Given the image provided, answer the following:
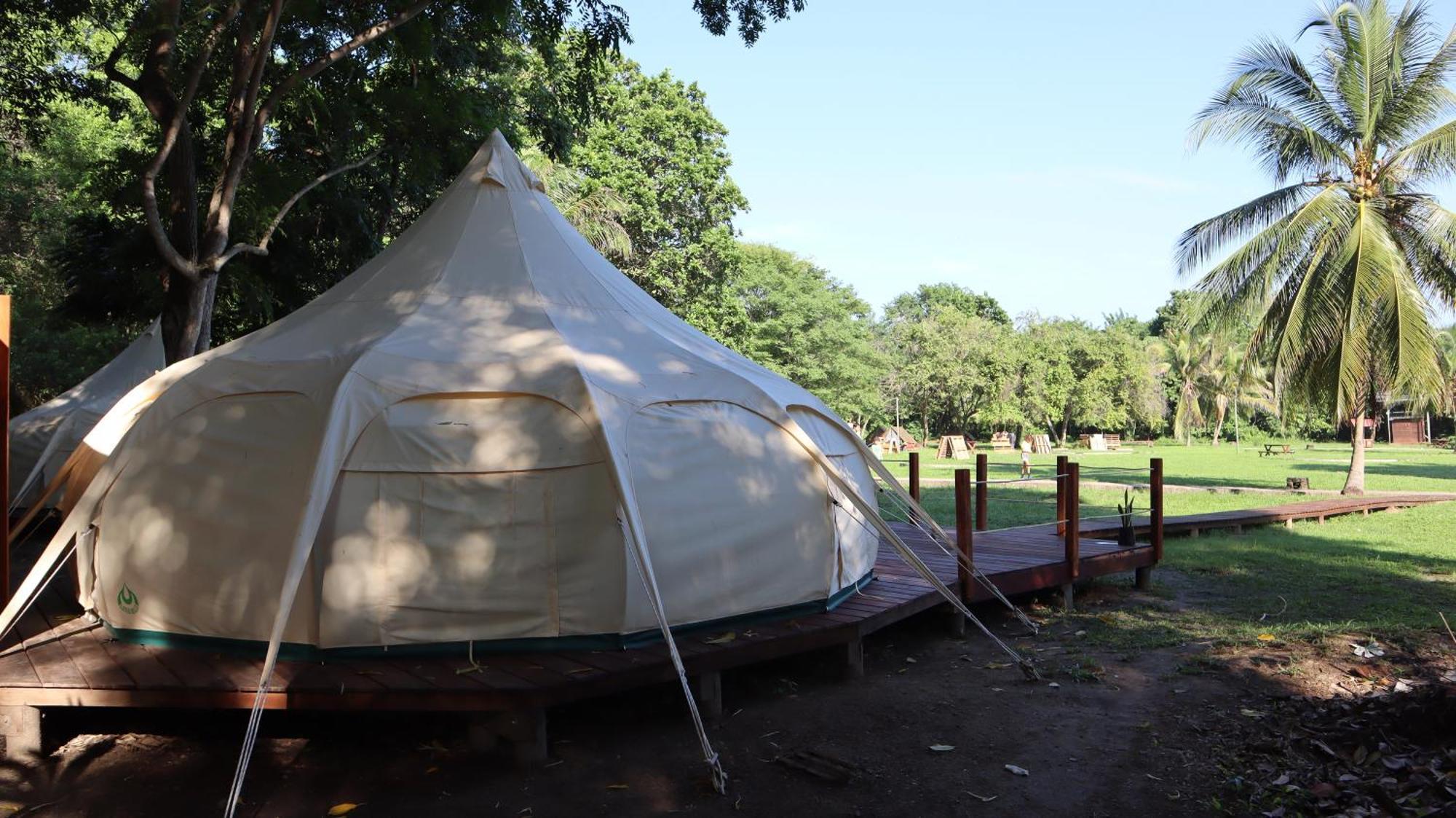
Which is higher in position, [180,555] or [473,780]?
[180,555]

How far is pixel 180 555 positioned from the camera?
616 cm

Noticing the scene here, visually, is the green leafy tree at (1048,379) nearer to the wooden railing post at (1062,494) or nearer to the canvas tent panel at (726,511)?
the wooden railing post at (1062,494)

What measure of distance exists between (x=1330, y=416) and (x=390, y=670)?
1961 cm

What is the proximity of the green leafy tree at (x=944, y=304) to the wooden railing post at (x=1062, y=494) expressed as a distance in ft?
233

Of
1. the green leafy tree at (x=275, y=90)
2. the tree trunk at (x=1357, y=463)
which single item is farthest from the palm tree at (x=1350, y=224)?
the green leafy tree at (x=275, y=90)

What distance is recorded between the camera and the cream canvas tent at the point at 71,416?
13.5m

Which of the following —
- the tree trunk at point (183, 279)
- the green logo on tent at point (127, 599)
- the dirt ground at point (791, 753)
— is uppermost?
the tree trunk at point (183, 279)

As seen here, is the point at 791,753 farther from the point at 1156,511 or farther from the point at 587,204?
the point at 587,204

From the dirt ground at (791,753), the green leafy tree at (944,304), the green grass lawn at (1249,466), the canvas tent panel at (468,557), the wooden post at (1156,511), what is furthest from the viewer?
the green leafy tree at (944,304)

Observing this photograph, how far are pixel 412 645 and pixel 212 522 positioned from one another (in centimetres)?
156

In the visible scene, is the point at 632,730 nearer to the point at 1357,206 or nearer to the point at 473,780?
the point at 473,780

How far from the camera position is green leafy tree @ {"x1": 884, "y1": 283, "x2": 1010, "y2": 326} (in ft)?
272

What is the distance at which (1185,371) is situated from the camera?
2195 inches

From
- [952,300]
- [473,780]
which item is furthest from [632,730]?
[952,300]
